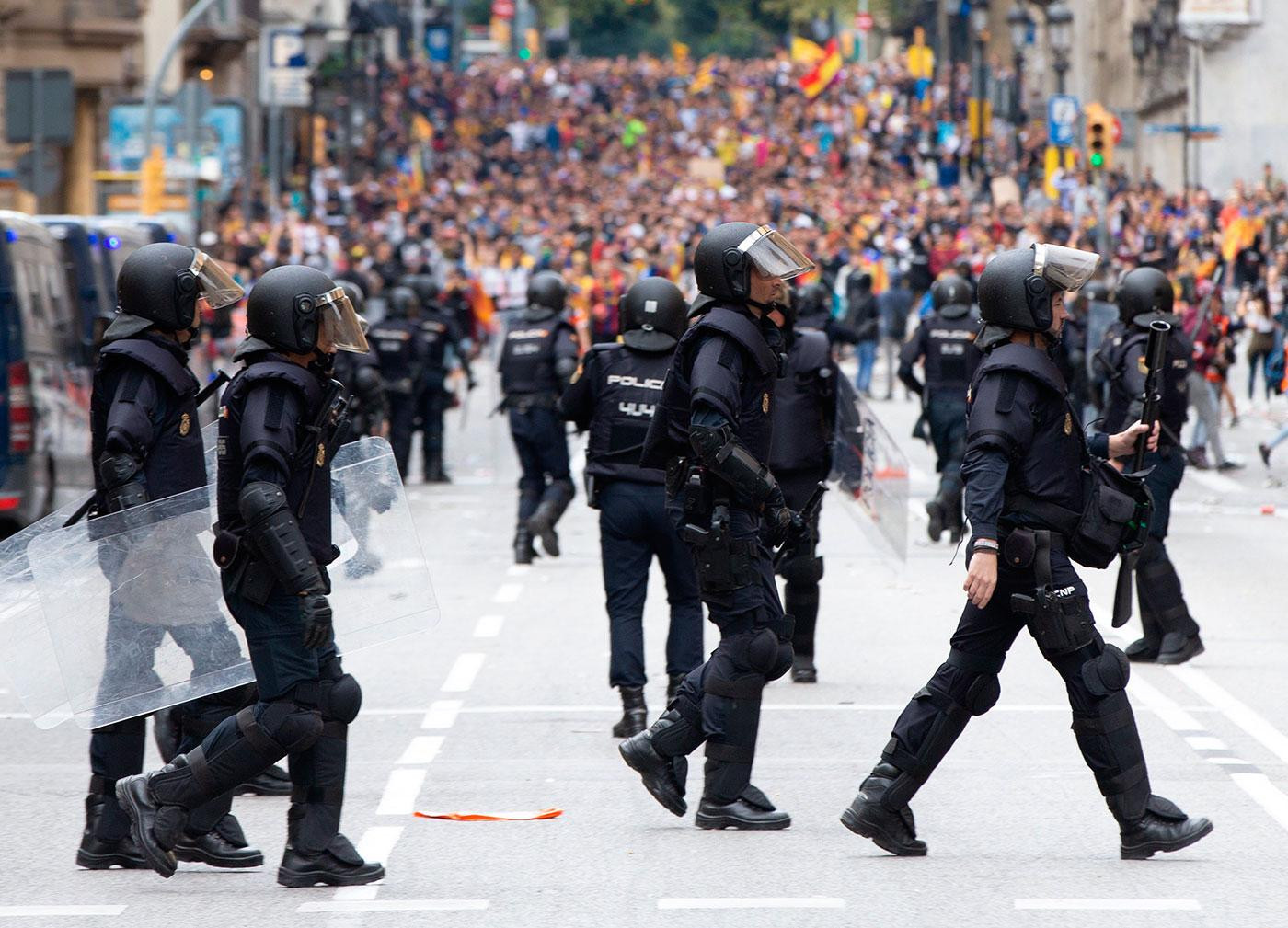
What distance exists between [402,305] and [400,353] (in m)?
0.40

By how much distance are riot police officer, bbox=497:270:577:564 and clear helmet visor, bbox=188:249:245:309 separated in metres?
8.00

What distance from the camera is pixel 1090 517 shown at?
277 inches

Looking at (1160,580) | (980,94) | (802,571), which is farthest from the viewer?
(980,94)

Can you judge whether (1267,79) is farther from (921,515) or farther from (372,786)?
(372,786)

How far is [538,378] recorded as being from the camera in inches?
623

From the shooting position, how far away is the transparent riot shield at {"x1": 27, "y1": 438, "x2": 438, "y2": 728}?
22.9ft

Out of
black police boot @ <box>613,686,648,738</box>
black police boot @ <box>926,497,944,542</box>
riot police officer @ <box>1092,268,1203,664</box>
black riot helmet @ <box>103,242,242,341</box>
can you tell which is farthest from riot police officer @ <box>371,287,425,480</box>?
black riot helmet @ <box>103,242,242,341</box>

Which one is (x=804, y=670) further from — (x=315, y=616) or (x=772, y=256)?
(x=315, y=616)

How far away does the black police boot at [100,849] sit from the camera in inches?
282

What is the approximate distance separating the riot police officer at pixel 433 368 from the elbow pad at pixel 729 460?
13654 millimetres

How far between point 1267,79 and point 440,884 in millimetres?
46483

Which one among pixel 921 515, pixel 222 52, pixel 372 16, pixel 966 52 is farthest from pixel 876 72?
pixel 921 515

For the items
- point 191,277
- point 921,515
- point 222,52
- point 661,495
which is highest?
point 222,52

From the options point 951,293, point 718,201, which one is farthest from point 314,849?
point 718,201
